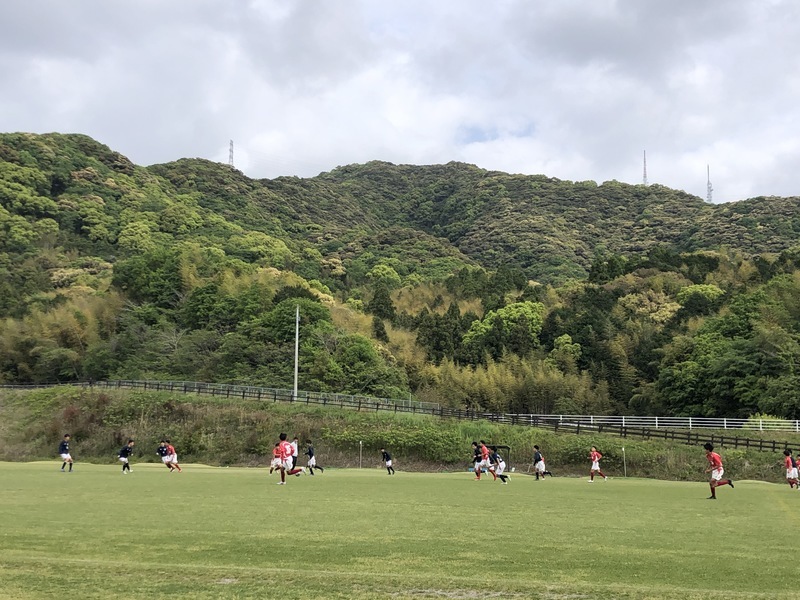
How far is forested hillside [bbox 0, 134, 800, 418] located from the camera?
5538cm

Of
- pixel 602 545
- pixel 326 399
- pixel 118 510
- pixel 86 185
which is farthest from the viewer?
pixel 86 185

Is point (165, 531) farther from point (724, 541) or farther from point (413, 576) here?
point (724, 541)

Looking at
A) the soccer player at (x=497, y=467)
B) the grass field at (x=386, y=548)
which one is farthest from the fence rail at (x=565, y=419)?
the grass field at (x=386, y=548)

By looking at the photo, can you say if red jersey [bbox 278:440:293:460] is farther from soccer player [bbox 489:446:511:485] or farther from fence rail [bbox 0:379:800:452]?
fence rail [bbox 0:379:800:452]

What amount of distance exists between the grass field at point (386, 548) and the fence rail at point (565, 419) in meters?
22.4

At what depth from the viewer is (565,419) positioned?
A: 47.4 metres

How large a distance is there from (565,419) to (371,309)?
36.0 meters

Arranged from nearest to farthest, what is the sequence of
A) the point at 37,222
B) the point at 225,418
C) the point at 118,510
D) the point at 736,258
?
1. the point at 118,510
2. the point at 225,418
3. the point at 736,258
4. the point at 37,222

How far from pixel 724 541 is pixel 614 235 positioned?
155391 mm

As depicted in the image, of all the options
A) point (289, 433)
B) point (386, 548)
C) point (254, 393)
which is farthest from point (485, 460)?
point (254, 393)

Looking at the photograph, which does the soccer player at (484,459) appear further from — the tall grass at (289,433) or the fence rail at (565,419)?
the fence rail at (565,419)

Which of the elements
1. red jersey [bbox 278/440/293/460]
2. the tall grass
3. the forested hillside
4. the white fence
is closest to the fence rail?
the white fence

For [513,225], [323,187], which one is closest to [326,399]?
[513,225]

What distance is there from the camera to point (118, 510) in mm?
12352
